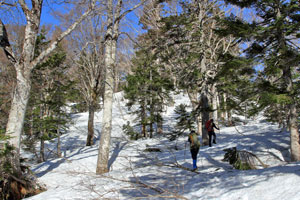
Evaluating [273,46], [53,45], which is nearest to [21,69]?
[53,45]

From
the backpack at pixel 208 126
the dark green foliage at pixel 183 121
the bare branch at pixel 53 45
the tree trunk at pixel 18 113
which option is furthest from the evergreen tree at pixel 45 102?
the backpack at pixel 208 126

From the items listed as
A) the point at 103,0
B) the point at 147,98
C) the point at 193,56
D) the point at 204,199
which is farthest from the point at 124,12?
the point at 147,98

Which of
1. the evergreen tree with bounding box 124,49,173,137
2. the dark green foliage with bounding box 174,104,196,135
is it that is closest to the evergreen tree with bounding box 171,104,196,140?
the dark green foliage with bounding box 174,104,196,135

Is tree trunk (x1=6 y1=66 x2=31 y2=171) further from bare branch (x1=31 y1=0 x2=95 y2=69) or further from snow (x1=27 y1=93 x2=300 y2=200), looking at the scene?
snow (x1=27 y1=93 x2=300 y2=200)

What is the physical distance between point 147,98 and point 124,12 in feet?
38.4

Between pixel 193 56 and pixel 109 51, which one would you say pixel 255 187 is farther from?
pixel 193 56

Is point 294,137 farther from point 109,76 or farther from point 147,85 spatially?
point 147,85

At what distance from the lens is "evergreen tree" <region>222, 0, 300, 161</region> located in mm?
6645

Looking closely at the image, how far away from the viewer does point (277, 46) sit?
24.7 feet

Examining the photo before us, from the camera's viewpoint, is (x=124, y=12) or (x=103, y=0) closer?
(x=103, y=0)

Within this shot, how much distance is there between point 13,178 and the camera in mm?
5207

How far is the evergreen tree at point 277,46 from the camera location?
21.8ft

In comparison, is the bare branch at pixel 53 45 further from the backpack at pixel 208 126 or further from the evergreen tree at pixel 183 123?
the backpack at pixel 208 126

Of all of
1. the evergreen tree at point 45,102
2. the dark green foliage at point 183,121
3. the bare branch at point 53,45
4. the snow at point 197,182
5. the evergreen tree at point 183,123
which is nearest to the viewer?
the snow at point 197,182
